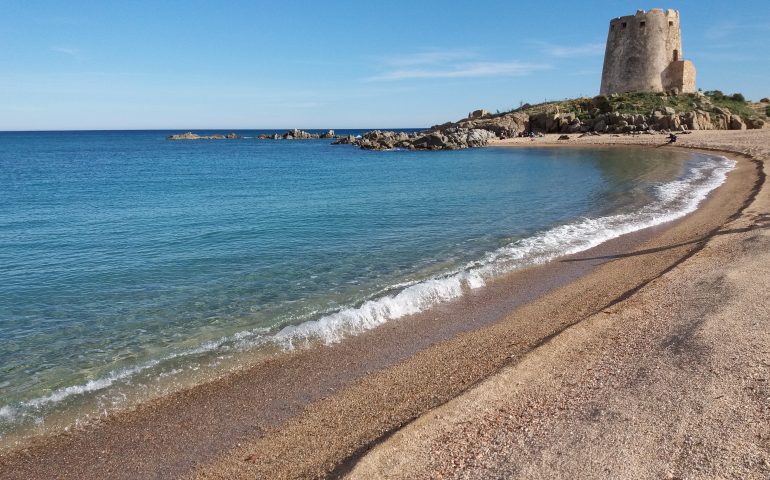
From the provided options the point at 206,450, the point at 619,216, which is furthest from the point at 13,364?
the point at 619,216

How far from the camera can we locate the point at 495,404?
5613mm

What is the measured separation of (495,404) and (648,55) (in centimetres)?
7492

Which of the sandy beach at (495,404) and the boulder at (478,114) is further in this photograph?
the boulder at (478,114)

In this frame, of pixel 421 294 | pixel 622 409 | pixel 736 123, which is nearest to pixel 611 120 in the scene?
pixel 736 123

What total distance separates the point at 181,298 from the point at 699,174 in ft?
91.2

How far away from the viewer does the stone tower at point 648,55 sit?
66.9m

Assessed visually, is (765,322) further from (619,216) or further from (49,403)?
(619,216)

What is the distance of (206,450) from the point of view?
216 inches

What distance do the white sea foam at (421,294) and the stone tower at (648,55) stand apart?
192 feet

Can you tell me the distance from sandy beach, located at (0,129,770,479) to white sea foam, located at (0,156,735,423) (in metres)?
0.45

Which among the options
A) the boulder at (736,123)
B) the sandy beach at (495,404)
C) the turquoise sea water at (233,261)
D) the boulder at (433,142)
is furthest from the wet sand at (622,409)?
the boulder at (736,123)

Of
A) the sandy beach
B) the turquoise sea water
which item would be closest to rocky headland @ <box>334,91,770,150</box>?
the turquoise sea water

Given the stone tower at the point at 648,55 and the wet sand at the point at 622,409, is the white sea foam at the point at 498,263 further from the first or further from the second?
the stone tower at the point at 648,55

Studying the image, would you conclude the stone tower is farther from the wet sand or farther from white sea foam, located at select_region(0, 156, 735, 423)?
the wet sand
